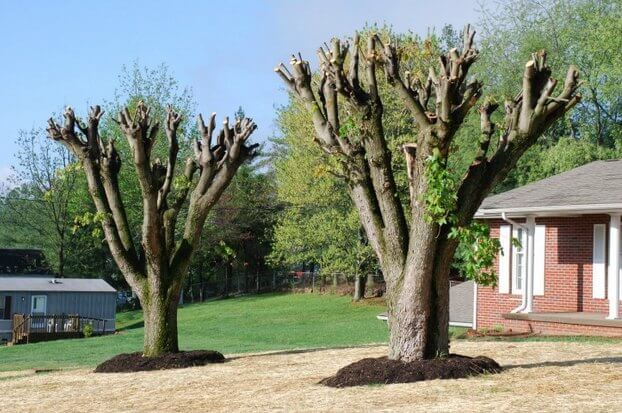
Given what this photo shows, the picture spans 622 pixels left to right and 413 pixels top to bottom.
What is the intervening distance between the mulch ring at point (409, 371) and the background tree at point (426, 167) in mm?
347

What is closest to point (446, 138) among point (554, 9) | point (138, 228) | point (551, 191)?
point (551, 191)

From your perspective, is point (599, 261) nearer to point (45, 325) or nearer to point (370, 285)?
point (45, 325)

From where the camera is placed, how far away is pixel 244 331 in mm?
34875

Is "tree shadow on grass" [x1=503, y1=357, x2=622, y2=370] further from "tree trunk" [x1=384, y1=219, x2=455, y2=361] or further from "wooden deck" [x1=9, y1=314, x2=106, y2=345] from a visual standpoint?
"wooden deck" [x1=9, y1=314, x2=106, y2=345]

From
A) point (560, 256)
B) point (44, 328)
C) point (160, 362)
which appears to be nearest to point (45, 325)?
point (44, 328)

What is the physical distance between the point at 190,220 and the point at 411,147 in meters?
6.80

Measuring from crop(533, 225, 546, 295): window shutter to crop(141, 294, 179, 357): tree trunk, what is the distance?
9323 millimetres

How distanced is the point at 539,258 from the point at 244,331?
591 inches

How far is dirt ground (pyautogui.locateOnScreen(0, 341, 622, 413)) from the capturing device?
33.7 ft

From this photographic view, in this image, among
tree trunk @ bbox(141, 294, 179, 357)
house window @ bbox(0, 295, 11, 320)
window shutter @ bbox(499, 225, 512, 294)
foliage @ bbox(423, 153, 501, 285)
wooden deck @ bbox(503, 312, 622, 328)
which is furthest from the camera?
house window @ bbox(0, 295, 11, 320)

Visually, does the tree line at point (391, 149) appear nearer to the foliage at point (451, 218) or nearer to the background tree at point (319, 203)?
the background tree at point (319, 203)

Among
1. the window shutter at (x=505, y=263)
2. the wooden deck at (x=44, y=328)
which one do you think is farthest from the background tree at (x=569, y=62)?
the wooden deck at (x=44, y=328)

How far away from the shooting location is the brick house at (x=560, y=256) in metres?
20.1

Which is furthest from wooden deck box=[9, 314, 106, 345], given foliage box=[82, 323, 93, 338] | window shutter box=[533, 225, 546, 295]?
window shutter box=[533, 225, 546, 295]
